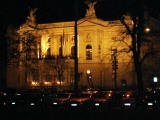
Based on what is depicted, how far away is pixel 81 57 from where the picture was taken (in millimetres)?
78312

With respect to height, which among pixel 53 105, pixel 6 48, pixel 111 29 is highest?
pixel 111 29

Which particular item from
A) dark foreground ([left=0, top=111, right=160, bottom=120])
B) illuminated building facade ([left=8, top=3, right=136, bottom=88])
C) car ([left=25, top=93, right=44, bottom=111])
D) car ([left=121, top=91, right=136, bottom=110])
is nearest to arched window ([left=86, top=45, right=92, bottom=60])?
illuminated building facade ([left=8, top=3, right=136, bottom=88])

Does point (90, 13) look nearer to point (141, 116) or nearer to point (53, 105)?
point (53, 105)

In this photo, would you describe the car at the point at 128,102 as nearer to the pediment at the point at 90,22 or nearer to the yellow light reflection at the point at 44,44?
the pediment at the point at 90,22

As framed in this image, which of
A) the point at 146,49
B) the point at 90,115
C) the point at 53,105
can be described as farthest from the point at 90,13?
the point at 90,115

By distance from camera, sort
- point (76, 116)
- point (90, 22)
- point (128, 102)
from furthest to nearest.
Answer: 1. point (90, 22)
2. point (128, 102)
3. point (76, 116)

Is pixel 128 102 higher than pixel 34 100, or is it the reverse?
pixel 34 100

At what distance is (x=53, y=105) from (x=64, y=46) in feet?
139

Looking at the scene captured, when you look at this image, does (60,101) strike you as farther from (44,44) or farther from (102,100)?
(44,44)

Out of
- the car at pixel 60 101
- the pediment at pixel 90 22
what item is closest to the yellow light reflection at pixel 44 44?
the pediment at pixel 90 22

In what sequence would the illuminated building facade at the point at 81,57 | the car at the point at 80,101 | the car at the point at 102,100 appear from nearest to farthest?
the car at the point at 80,101 < the car at the point at 102,100 < the illuminated building facade at the point at 81,57

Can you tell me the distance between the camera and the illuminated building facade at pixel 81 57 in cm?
7306

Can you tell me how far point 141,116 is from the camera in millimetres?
17219

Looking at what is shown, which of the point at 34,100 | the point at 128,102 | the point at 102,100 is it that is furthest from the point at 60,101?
the point at 128,102
